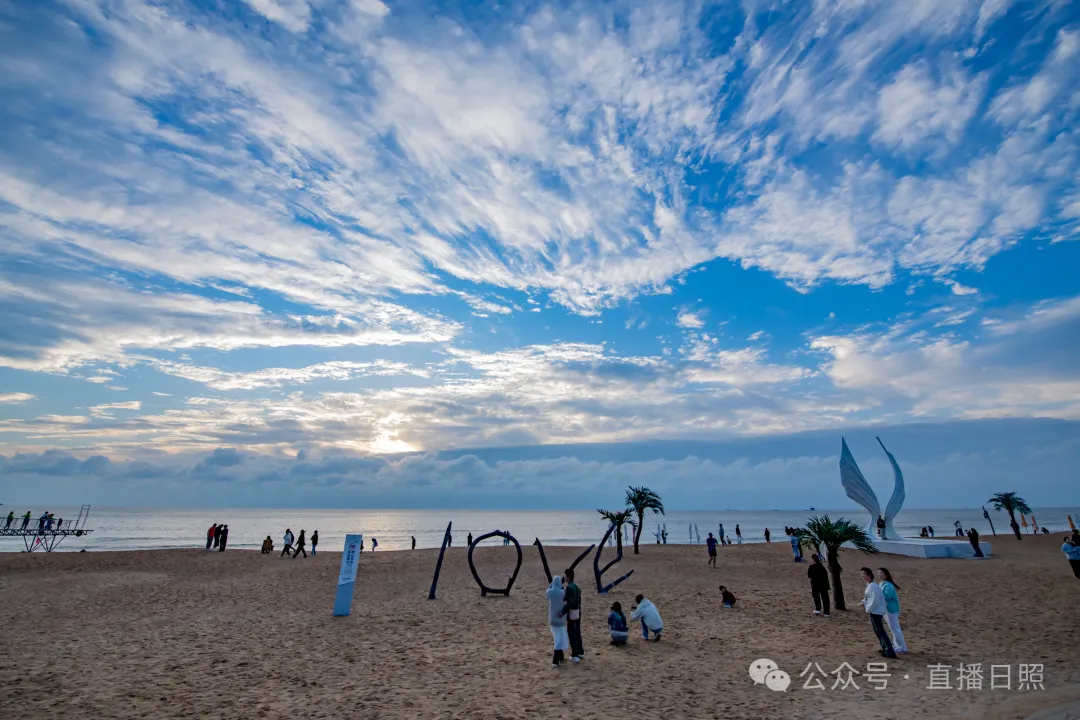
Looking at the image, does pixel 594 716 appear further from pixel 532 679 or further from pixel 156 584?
pixel 156 584

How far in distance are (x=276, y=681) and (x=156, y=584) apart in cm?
1673

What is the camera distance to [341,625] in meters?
16.0

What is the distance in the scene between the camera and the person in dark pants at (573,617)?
448 inches

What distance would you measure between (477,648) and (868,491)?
35.3 m

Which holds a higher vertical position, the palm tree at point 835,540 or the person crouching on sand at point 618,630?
the palm tree at point 835,540

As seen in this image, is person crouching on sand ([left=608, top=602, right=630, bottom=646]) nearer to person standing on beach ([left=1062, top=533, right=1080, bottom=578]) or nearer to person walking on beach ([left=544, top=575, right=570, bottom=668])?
person walking on beach ([left=544, top=575, right=570, bottom=668])

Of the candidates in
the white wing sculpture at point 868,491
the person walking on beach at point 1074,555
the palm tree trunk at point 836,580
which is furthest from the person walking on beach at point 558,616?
the white wing sculpture at point 868,491

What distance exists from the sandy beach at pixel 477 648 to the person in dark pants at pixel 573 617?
343 millimetres

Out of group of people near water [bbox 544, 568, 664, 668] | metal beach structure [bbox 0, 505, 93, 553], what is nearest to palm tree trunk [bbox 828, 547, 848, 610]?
group of people near water [bbox 544, 568, 664, 668]

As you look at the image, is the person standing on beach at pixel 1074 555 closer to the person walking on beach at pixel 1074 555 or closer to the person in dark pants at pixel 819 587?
the person walking on beach at pixel 1074 555

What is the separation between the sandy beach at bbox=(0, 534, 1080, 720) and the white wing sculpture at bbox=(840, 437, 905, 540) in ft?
39.9

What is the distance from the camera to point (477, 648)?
13266mm

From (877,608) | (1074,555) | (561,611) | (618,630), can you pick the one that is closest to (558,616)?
(561,611)

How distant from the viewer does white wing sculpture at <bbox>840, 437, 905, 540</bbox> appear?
123 feet
